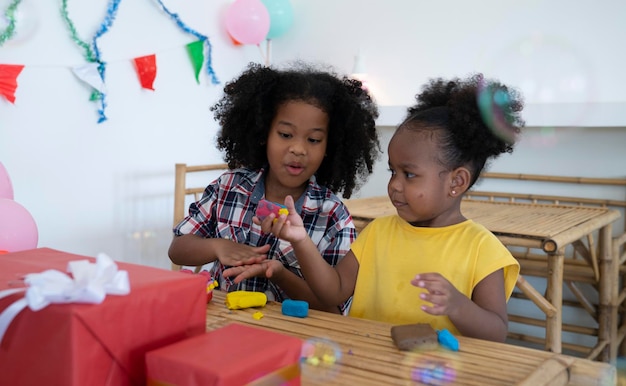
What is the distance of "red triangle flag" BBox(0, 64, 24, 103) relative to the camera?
2.18 meters

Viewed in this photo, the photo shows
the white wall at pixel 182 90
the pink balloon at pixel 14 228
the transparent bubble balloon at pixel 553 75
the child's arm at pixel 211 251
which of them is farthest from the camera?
the transparent bubble balloon at pixel 553 75

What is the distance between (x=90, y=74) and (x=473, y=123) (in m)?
1.94

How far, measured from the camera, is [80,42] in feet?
8.14

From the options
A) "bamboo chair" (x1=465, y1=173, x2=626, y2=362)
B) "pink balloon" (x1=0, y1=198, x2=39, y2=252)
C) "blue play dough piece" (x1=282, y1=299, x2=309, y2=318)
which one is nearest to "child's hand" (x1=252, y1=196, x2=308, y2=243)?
"blue play dough piece" (x1=282, y1=299, x2=309, y2=318)

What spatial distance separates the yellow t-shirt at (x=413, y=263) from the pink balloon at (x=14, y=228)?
2.93 ft

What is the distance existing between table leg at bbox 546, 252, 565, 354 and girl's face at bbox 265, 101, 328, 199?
29.4 inches

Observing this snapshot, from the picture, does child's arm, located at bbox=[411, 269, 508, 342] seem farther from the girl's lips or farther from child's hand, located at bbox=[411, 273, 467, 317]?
the girl's lips

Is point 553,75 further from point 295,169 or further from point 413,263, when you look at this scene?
point 413,263

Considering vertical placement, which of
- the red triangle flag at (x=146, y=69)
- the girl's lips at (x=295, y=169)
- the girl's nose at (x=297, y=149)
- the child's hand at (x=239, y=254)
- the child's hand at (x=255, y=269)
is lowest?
the child's hand at (x=255, y=269)

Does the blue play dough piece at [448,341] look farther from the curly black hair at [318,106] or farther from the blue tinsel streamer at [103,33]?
the blue tinsel streamer at [103,33]

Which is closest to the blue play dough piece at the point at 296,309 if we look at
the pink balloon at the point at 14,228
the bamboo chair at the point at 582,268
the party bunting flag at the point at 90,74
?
the pink balloon at the point at 14,228

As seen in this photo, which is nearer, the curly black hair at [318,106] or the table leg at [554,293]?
the curly black hair at [318,106]

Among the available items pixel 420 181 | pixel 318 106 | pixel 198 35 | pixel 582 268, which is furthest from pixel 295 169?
pixel 198 35

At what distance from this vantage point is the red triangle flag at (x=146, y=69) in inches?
108
